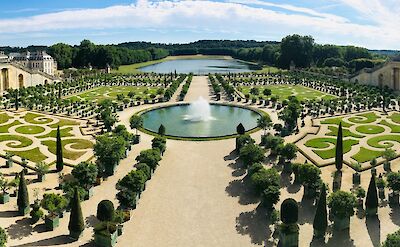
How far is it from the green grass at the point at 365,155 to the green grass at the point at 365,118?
604 inches

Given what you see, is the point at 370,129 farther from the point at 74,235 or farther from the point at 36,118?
the point at 36,118

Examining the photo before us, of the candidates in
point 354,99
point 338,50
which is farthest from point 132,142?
point 338,50

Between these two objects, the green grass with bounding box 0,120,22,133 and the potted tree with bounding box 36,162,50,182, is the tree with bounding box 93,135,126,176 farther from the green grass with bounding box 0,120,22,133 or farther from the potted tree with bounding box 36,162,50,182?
the green grass with bounding box 0,120,22,133

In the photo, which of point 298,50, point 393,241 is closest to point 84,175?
point 393,241

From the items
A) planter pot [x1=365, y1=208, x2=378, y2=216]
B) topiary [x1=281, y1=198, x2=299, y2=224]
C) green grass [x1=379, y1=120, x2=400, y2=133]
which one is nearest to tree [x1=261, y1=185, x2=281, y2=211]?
topiary [x1=281, y1=198, x2=299, y2=224]

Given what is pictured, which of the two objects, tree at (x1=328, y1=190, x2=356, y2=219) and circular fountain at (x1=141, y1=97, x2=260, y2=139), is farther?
circular fountain at (x1=141, y1=97, x2=260, y2=139)

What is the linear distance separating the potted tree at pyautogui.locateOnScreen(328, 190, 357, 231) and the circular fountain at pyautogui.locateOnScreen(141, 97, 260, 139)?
25.2 m

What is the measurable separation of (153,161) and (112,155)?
4.04 metres

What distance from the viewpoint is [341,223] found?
89.7 feet

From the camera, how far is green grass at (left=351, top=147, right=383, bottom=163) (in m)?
41.2

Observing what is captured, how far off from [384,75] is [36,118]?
255ft

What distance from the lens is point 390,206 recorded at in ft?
102

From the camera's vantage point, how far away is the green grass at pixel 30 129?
53688 millimetres

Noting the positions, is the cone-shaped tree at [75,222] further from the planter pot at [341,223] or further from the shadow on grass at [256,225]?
the planter pot at [341,223]
